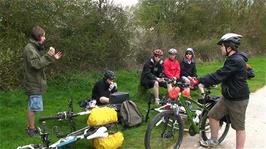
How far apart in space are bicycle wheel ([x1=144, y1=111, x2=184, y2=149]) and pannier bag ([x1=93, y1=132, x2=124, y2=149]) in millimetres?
503

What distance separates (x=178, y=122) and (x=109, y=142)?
1.08 m

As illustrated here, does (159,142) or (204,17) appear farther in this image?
(204,17)

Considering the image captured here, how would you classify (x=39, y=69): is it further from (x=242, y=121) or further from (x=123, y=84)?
(x=123, y=84)

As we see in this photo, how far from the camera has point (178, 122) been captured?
6367 mm

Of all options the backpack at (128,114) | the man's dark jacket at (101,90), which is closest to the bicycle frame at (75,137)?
the backpack at (128,114)

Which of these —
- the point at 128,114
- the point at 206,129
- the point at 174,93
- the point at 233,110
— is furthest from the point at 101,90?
the point at 233,110

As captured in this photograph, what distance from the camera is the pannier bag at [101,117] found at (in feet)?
20.1

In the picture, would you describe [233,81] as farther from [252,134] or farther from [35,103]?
[35,103]

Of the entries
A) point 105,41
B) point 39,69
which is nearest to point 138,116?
point 39,69

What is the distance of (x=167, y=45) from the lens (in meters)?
17.8

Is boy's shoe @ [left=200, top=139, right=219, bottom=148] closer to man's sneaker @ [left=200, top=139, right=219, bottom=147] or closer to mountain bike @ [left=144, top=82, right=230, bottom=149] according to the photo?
man's sneaker @ [left=200, top=139, right=219, bottom=147]

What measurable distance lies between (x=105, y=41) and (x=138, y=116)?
604 cm

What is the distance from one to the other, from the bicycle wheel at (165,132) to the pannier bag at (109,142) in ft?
1.65

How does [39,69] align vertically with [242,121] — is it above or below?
above
